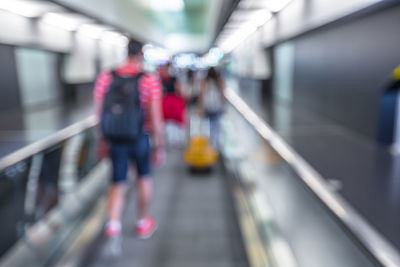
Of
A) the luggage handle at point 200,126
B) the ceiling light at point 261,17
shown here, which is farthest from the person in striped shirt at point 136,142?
the ceiling light at point 261,17

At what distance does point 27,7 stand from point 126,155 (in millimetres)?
4423

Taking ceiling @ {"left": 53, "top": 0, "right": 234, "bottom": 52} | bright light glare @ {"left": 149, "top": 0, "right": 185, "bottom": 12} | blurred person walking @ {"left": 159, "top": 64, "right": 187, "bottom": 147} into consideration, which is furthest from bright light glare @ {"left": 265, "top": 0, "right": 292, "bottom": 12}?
bright light glare @ {"left": 149, "top": 0, "right": 185, "bottom": 12}

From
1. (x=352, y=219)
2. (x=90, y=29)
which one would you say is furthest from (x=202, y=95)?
(x=90, y=29)

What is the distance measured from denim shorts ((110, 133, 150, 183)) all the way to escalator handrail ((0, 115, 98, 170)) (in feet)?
1.74

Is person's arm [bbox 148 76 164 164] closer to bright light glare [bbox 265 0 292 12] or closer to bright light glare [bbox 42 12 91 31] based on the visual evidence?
bright light glare [bbox 265 0 292 12]

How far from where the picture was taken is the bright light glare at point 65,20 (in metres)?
6.89

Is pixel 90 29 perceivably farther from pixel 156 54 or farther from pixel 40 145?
pixel 156 54

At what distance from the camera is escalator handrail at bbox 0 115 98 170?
9.87ft

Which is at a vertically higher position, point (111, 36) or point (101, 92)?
point (111, 36)

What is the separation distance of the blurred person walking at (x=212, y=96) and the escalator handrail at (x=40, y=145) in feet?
6.46

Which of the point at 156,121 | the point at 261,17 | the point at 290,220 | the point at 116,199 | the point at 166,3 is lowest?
the point at 290,220

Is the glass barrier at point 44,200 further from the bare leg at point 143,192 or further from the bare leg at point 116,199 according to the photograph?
the bare leg at point 143,192

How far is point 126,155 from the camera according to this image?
307cm

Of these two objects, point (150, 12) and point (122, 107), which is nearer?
point (122, 107)
